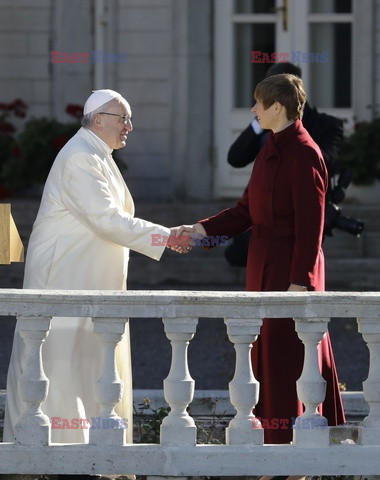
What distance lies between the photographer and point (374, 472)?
18.3 feet

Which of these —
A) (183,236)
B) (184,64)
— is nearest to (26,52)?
(184,64)

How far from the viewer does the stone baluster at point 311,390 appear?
5.60m

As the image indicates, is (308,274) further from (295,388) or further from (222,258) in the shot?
(222,258)

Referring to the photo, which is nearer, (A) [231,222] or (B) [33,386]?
(B) [33,386]

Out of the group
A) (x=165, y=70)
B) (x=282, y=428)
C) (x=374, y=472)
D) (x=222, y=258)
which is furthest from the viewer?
(x=165, y=70)

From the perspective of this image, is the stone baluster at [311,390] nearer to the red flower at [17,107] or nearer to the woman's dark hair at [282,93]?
the woman's dark hair at [282,93]

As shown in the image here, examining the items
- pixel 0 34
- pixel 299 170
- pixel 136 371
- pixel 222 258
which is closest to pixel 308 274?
pixel 299 170

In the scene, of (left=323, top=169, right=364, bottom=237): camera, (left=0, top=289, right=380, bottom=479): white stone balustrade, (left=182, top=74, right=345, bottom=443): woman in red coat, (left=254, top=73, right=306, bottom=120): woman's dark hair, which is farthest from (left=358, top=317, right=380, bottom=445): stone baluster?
(left=323, top=169, right=364, bottom=237): camera

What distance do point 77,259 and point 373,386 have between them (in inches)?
57.7

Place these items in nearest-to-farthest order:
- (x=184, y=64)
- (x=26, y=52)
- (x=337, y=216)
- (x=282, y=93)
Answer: (x=282, y=93) < (x=337, y=216) < (x=184, y=64) < (x=26, y=52)

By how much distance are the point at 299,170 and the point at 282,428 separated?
1.08m

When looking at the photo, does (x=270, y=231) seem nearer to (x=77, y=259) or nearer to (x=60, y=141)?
(x=77, y=259)

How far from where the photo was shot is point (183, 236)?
6.66 m

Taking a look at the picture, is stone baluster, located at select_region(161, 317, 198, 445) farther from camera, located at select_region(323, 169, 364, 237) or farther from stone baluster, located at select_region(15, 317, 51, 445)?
camera, located at select_region(323, 169, 364, 237)
